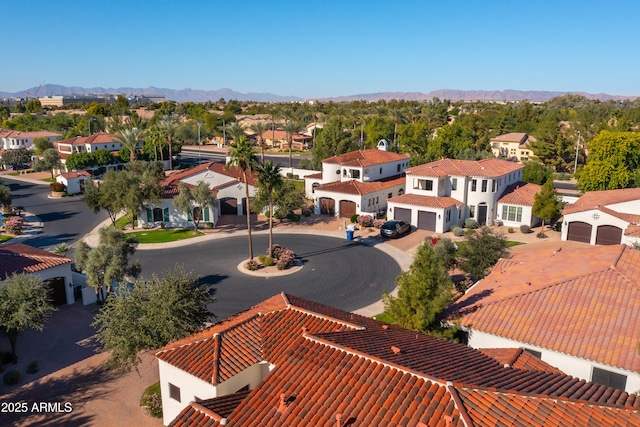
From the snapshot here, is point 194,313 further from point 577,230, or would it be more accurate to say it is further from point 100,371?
point 577,230

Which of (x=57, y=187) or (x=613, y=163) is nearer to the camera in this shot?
(x=613, y=163)

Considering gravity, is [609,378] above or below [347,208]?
above

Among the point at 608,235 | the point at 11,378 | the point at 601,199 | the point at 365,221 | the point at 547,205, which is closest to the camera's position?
the point at 11,378

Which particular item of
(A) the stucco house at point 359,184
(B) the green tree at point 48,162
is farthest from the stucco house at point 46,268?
(B) the green tree at point 48,162

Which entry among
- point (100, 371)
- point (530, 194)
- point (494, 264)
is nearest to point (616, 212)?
point (530, 194)

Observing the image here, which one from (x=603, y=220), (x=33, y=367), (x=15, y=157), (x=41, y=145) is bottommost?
(x=33, y=367)

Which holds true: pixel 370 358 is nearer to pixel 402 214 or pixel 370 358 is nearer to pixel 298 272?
pixel 298 272

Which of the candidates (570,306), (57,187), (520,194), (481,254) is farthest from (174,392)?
(57,187)

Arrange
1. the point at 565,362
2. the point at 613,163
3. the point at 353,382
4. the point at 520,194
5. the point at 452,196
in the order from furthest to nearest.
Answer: the point at 613,163
the point at 452,196
the point at 520,194
the point at 565,362
the point at 353,382
